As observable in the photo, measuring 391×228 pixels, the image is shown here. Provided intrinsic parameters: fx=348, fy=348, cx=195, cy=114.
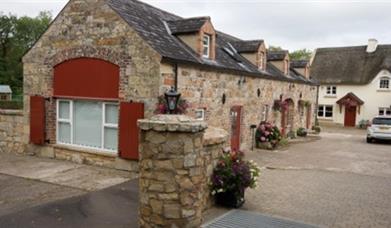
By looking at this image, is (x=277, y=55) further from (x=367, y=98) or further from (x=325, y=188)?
(x=367, y=98)

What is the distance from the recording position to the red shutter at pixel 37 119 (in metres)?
12.1

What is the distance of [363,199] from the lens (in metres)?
8.76

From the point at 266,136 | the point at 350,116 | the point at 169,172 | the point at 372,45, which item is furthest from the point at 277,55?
the point at 372,45

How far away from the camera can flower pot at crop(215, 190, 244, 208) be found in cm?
735

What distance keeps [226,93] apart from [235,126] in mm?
1990

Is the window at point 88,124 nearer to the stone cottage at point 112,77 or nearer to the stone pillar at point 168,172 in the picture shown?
the stone cottage at point 112,77

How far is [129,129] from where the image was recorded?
10.3 meters

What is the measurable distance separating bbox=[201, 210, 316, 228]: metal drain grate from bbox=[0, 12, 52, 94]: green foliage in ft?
138

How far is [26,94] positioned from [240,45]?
416 inches

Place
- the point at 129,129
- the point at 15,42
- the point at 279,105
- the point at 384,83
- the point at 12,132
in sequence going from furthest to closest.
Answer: the point at 15,42 < the point at 384,83 < the point at 279,105 < the point at 12,132 < the point at 129,129

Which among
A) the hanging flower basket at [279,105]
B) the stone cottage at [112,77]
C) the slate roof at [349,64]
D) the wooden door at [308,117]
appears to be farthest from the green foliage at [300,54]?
the stone cottage at [112,77]

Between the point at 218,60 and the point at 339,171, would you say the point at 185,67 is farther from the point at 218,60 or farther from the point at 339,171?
the point at 339,171

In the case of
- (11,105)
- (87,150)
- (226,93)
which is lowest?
(87,150)

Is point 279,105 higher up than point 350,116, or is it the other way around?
point 279,105
